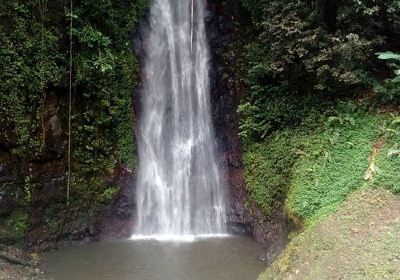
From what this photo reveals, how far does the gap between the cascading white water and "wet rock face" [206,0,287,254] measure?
276 millimetres

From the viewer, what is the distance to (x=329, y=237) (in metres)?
8.00

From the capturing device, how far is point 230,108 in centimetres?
1385

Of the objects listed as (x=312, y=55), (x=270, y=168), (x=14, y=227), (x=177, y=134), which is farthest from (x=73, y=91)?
(x=312, y=55)

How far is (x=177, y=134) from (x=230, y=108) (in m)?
1.92

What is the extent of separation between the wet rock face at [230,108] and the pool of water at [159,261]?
74cm

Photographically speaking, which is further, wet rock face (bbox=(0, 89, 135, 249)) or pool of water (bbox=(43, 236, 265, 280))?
wet rock face (bbox=(0, 89, 135, 249))

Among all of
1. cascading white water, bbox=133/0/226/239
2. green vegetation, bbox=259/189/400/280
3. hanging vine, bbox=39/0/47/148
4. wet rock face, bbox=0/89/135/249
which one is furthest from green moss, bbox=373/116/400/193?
hanging vine, bbox=39/0/47/148

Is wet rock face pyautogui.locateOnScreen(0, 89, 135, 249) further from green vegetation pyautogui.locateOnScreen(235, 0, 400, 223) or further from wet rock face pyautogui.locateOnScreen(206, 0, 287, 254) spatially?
green vegetation pyautogui.locateOnScreen(235, 0, 400, 223)

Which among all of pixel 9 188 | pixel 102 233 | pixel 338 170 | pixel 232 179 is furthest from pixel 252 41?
pixel 9 188

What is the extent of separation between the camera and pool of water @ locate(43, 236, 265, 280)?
930 cm

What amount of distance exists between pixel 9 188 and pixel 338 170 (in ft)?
26.0

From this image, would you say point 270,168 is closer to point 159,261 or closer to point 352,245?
point 159,261

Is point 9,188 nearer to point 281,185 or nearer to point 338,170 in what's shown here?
point 281,185

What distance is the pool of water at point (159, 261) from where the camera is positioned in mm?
9297
